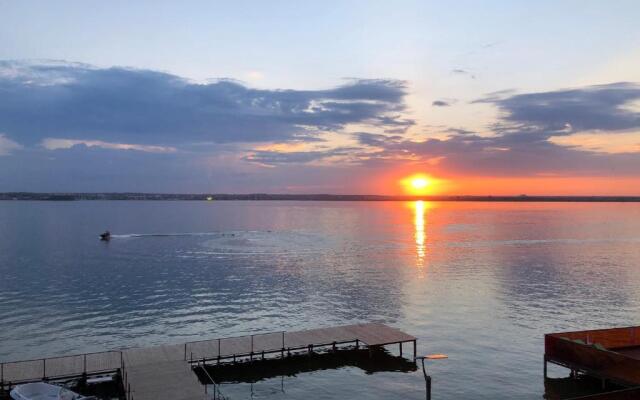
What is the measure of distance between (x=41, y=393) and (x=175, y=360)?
9.01m

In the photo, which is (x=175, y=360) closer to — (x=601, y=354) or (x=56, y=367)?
(x=56, y=367)

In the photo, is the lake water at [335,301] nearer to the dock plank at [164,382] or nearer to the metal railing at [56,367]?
the dock plank at [164,382]

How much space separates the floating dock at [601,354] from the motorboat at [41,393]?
3262 centimetres

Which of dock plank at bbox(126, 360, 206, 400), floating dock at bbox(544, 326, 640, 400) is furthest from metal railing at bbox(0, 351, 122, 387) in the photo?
floating dock at bbox(544, 326, 640, 400)

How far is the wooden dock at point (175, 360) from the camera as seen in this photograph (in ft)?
110

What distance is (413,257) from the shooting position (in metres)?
115

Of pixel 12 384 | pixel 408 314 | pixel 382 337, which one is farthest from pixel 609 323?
pixel 12 384

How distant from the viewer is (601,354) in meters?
37.2

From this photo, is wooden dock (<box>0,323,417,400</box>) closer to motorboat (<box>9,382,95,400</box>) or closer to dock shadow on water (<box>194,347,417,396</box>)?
dock shadow on water (<box>194,347,417,396</box>)

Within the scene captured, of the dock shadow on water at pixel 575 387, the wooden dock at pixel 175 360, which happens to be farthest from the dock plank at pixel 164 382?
the dock shadow on water at pixel 575 387

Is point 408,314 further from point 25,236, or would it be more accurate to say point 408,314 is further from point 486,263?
point 25,236

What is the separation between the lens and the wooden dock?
33.6 metres

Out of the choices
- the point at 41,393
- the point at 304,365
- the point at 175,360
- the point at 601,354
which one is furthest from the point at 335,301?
the point at 41,393

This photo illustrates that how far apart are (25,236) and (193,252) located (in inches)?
2988
